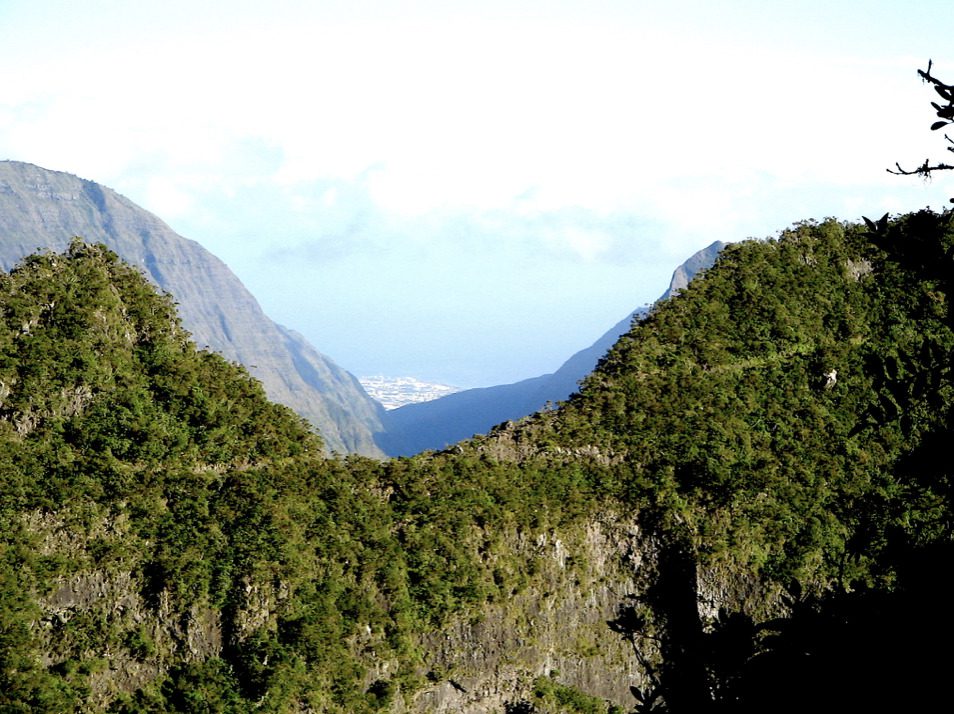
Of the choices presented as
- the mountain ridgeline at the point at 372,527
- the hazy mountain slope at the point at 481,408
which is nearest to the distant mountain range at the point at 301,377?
the hazy mountain slope at the point at 481,408

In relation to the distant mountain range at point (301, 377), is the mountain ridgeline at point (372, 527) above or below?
below

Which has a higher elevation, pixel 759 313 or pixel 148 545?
pixel 759 313

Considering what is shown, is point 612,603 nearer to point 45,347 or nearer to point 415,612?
point 415,612

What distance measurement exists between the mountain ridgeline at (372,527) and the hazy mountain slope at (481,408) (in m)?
99.7

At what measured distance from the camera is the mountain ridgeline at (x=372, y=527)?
62.5ft

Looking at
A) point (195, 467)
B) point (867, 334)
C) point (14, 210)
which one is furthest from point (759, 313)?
point (14, 210)

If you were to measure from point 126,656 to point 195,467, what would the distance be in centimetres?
412

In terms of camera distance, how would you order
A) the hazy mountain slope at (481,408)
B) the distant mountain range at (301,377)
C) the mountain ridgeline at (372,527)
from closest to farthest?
the mountain ridgeline at (372,527) → the hazy mountain slope at (481,408) → the distant mountain range at (301,377)

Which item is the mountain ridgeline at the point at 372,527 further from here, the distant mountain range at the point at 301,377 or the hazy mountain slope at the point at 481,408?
the distant mountain range at the point at 301,377

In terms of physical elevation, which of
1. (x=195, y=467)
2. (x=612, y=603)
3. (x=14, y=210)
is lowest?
(x=612, y=603)

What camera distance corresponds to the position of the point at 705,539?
2258 cm

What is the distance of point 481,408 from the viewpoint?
153625mm

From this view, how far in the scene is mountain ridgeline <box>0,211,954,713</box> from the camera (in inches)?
750

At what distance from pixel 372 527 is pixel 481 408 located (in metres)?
133
